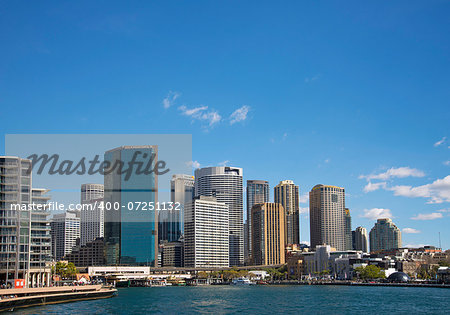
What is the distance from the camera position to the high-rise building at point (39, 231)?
158125 millimetres

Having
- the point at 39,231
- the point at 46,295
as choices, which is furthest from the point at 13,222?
the point at 46,295

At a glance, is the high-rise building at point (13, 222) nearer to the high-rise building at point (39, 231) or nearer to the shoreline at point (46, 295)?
the high-rise building at point (39, 231)

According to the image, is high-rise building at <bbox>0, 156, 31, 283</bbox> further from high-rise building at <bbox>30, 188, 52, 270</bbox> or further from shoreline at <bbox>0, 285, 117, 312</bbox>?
shoreline at <bbox>0, 285, 117, 312</bbox>

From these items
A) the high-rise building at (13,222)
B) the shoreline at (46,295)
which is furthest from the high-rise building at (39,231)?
the shoreline at (46,295)

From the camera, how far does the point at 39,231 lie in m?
161

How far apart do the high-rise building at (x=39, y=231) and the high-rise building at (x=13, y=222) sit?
4.29 metres

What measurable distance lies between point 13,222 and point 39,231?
10.8 meters

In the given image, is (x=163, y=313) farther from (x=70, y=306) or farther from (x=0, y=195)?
(x=0, y=195)

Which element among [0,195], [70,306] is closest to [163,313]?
[70,306]

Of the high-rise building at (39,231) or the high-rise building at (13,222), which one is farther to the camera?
the high-rise building at (39,231)

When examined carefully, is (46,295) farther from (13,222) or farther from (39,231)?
(39,231)

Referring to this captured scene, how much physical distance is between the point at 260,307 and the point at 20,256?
7022 centimetres

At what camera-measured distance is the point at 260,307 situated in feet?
413

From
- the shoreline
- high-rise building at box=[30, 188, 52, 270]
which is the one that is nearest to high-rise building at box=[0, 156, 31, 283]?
high-rise building at box=[30, 188, 52, 270]
